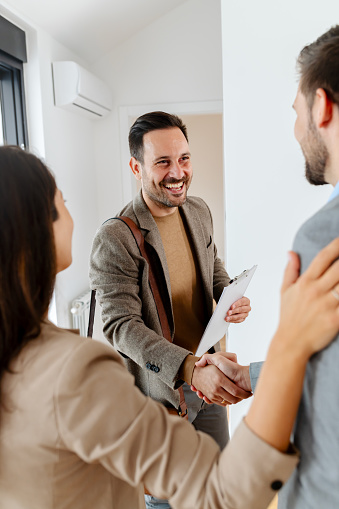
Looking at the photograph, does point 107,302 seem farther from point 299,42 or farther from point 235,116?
point 299,42

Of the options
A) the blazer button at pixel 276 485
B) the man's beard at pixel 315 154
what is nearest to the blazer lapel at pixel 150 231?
the man's beard at pixel 315 154

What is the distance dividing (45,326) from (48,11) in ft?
7.61

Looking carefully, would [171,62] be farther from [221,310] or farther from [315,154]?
[315,154]

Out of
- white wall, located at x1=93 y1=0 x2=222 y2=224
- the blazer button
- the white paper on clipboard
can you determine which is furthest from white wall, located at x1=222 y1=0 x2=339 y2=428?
the blazer button

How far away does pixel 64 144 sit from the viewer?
2.93 m

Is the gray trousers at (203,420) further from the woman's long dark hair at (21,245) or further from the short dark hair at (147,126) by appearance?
the woman's long dark hair at (21,245)

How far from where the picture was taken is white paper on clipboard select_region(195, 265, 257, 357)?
125 cm

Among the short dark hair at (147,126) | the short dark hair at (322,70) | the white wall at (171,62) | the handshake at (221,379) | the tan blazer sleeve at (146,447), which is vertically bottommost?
the handshake at (221,379)

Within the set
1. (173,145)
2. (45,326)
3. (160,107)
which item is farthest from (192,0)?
(45,326)

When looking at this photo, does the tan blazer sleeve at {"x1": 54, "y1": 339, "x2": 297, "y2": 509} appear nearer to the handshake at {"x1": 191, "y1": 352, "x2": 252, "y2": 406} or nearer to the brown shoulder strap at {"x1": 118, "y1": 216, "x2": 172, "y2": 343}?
the handshake at {"x1": 191, "y1": 352, "x2": 252, "y2": 406}

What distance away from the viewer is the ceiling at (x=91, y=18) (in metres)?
2.33

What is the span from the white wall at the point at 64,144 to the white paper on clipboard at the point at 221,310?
4.18 ft

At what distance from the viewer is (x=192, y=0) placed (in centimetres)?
320

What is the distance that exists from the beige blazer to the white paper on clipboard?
2.18 feet
